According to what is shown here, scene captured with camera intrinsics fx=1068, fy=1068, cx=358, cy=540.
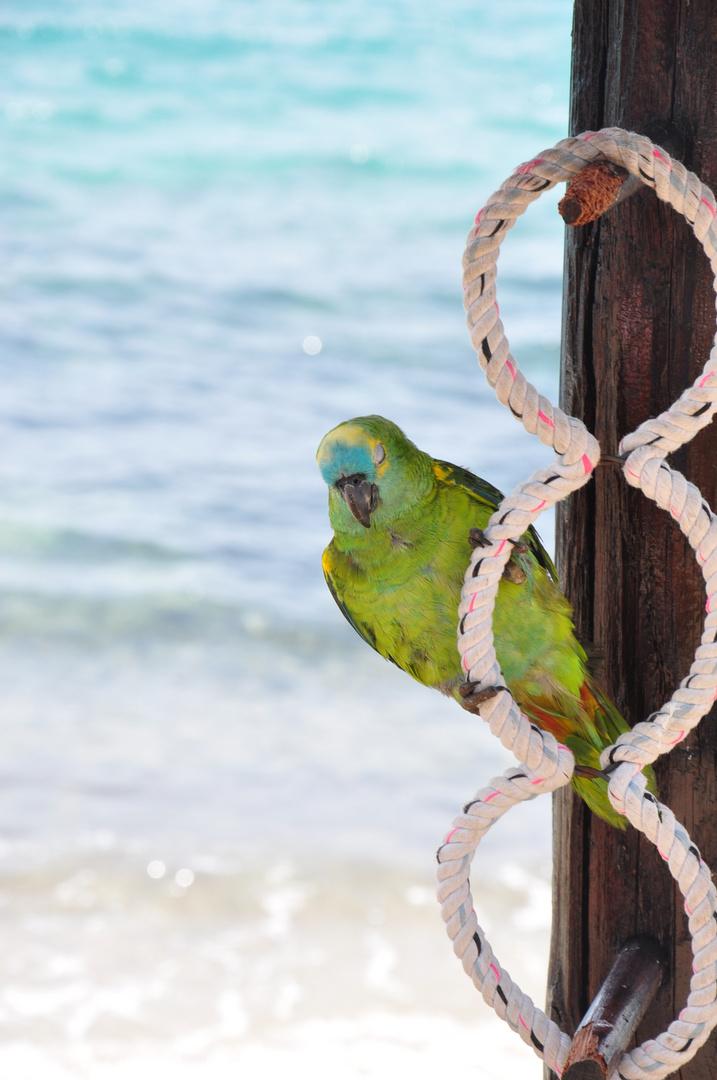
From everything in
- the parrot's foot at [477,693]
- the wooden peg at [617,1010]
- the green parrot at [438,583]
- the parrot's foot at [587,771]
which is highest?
the green parrot at [438,583]

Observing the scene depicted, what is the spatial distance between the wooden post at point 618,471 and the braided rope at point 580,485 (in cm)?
16

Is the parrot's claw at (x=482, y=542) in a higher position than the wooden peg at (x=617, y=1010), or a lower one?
higher

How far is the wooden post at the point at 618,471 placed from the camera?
1243 mm

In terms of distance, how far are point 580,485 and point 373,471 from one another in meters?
0.53

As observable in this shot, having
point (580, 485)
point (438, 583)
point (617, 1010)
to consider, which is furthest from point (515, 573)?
point (617, 1010)

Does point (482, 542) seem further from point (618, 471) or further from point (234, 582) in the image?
point (234, 582)

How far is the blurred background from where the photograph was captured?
2953 mm

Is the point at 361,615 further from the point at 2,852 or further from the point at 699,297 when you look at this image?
the point at 2,852

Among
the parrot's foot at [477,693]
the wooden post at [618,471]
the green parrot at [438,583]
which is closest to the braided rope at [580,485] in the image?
the parrot's foot at [477,693]

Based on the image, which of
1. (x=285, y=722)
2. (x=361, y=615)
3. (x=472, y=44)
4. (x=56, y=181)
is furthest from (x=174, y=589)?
(x=472, y=44)

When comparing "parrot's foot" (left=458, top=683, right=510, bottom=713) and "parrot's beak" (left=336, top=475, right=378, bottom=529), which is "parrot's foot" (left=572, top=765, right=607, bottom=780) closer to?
"parrot's foot" (left=458, top=683, right=510, bottom=713)

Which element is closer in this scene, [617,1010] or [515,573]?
[617,1010]

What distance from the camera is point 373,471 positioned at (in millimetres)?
1611

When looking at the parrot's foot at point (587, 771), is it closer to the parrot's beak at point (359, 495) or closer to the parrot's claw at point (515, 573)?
the parrot's claw at point (515, 573)
